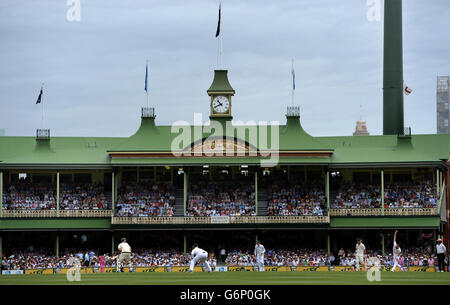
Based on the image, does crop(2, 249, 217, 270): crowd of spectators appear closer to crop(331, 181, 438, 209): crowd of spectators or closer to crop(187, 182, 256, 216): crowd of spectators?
crop(187, 182, 256, 216): crowd of spectators

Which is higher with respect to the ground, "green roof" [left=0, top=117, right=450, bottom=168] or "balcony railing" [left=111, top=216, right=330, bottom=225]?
"green roof" [left=0, top=117, right=450, bottom=168]

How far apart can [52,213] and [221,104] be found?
14265mm

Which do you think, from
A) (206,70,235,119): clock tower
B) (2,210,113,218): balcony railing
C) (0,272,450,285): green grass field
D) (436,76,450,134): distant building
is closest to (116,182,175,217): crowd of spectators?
(2,210,113,218): balcony railing

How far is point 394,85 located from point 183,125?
77.4 ft

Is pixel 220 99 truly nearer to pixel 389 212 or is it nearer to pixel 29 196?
pixel 389 212

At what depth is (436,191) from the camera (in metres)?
50.5

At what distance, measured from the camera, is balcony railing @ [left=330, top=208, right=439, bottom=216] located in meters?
48.9

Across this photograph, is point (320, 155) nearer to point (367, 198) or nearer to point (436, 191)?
point (367, 198)

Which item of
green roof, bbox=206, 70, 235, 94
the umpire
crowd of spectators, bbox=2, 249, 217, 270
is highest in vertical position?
green roof, bbox=206, 70, 235, 94

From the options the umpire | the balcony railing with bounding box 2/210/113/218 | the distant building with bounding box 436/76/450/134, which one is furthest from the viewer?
the distant building with bounding box 436/76/450/134

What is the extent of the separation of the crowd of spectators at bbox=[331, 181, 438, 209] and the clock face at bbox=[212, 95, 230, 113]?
10.1 metres

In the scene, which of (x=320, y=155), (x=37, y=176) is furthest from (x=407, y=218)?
(x=37, y=176)

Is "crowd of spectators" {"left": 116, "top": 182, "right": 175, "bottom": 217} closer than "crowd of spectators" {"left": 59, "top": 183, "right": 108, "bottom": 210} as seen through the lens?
Yes

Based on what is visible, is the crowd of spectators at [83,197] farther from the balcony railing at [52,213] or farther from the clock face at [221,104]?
the clock face at [221,104]
